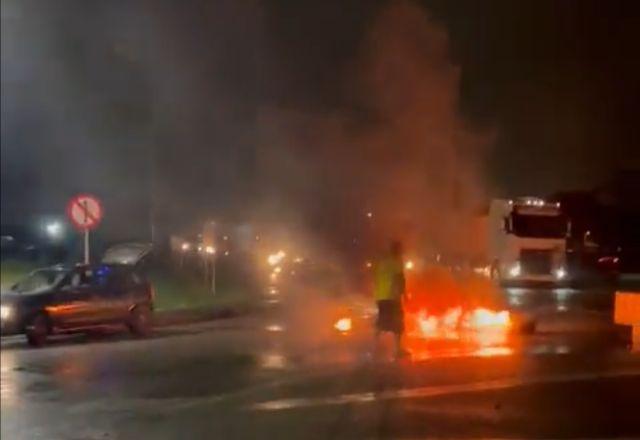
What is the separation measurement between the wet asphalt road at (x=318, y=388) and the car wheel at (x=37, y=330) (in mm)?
270

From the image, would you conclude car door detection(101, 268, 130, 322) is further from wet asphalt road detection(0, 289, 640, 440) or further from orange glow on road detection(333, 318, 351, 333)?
orange glow on road detection(333, 318, 351, 333)

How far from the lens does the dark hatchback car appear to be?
29.0ft

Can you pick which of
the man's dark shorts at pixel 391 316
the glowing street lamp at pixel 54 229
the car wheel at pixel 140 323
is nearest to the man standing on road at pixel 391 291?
the man's dark shorts at pixel 391 316

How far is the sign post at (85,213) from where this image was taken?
25.4 feet

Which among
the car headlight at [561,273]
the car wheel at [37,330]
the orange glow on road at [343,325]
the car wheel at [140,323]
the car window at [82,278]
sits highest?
the car window at [82,278]

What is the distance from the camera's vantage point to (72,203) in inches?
297

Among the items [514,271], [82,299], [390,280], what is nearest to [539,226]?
[390,280]

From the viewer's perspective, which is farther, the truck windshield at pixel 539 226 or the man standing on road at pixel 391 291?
the man standing on road at pixel 391 291

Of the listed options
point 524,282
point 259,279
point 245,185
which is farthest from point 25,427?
point 259,279

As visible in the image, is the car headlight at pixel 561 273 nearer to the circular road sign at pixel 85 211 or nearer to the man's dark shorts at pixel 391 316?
the man's dark shorts at pixel 391 316

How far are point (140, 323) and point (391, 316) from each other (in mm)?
3930

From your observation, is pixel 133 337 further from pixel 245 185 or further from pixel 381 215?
pixel 381 215

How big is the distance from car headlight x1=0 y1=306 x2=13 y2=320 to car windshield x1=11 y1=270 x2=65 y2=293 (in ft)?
0.66

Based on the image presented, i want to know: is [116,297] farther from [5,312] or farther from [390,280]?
[5,312]
